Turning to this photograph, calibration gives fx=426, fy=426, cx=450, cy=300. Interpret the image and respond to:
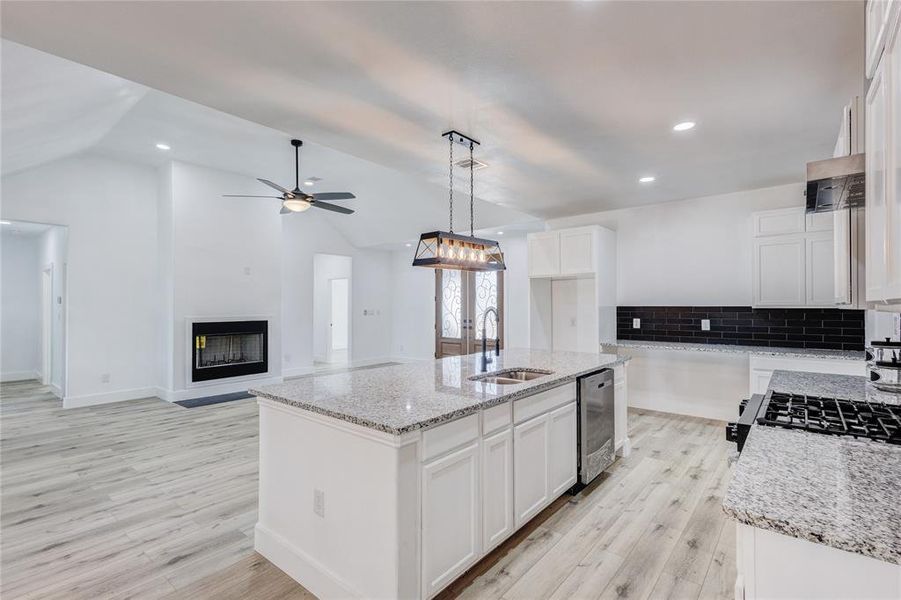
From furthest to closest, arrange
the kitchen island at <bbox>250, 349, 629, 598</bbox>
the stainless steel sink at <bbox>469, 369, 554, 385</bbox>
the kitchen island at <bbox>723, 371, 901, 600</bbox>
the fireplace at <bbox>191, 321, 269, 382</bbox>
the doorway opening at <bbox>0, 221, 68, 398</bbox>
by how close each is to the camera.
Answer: the doorway opening at <bbox>0, 221, 68, 398</bbox>, the fireplace at <bbox>191, 321, 269, 382</bbox>, the stainless steel sink at <bbox>469, 369, 554, 385</bbox>, the kitchen island at <bbox>250, 349, 629, 598</bbox>, the kitchen island at <bbox>723, 371, 901, 600</bbox>

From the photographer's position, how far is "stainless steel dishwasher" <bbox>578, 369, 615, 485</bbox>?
2.98m

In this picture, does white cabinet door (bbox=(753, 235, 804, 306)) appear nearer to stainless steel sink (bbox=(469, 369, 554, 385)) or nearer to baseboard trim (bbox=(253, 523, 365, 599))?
stainless steel sink (bbox=(469, 369, 554, 385))

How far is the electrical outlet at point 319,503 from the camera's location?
6.56 feet

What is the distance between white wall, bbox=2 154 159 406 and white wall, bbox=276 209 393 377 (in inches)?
83.0

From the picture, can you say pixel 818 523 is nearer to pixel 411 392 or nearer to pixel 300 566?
pixel 411 392

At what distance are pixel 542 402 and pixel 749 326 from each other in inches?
133

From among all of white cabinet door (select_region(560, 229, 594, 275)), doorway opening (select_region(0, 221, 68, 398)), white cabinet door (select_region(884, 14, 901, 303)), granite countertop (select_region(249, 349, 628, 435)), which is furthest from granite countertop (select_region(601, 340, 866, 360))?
doorway opening (select_region(0, 221, 68, 398))

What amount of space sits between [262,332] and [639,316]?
545 cm

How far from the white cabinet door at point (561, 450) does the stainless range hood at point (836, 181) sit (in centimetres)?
174

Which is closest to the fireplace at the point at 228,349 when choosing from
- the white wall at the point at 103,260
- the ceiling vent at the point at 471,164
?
the white wall at the point at 103,260

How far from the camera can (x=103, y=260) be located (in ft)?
18.6

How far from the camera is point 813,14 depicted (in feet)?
5.79

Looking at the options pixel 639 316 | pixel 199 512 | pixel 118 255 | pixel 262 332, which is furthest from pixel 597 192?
pixel 118 255

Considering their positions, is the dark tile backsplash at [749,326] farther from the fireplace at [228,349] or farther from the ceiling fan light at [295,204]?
the fireplace at [228,349]
